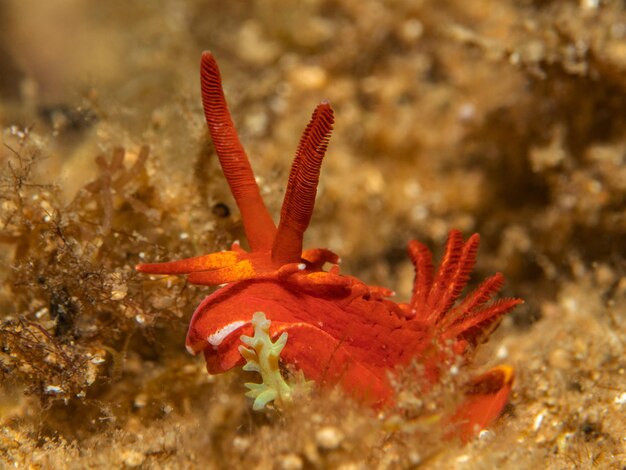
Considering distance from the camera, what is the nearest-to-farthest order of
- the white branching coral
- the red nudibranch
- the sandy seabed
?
1. the white branching coral
2. the red nudibranch
3. the sandy seabed

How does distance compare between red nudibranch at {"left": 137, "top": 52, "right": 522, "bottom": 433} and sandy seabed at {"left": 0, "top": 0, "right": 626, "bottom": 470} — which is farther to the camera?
sandy seabed at {"left": 0, "top": 0, "right": 626, "bottom": 470}

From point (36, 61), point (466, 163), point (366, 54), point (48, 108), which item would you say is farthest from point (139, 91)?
point (466, 163)

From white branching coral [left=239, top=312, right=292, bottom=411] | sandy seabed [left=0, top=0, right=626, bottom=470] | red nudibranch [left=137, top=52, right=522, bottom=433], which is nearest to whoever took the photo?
white branching coral [left=239, top=312, right=292, bottom=411]

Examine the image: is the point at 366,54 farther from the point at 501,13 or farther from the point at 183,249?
the point at 183,249

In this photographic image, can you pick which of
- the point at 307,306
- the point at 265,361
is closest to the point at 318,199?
the point at 307,306
